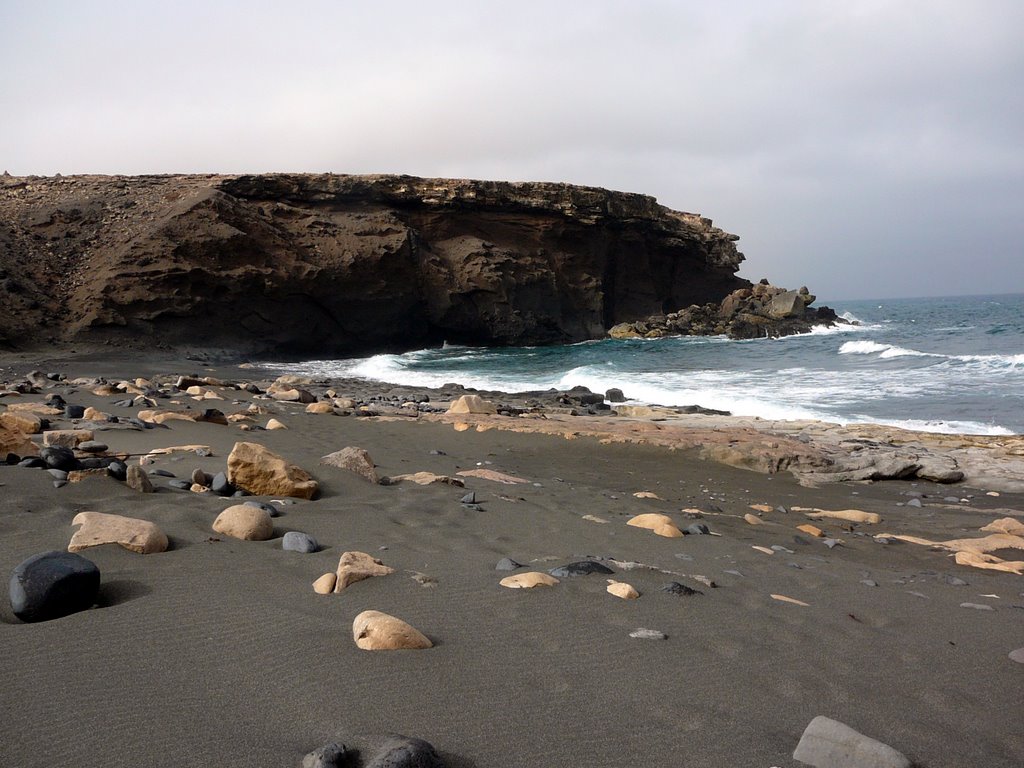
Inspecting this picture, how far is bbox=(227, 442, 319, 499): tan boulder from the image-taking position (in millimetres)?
4020

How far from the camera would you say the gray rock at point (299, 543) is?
9.80 ft

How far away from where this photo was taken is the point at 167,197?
1041 inches

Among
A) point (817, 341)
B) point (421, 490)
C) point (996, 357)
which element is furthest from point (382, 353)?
point (421, 490)

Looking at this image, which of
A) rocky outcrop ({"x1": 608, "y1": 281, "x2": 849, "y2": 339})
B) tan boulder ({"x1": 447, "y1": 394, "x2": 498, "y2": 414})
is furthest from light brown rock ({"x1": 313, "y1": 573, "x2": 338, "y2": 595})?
rocky outcrop ({"x1": 608, "y1": 281, "x2": 849, "y2": 339})

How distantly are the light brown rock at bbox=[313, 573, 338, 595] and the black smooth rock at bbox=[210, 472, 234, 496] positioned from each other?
5.72ft

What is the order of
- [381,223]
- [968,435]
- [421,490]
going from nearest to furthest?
1. [421,490]
2. [968,435]
3. [381,223]

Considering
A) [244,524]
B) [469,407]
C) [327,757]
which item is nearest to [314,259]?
[469,407]

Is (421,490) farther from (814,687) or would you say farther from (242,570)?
(814,687)

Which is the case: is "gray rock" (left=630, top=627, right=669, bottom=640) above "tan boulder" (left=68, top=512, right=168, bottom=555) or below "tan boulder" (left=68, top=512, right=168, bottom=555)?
below

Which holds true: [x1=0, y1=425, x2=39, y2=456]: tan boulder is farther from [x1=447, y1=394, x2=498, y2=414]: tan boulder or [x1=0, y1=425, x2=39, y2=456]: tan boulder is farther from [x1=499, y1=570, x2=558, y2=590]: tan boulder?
[x1=447, y1=394, x2=498, y2=414]: tan boulder

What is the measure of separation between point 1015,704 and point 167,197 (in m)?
30.0

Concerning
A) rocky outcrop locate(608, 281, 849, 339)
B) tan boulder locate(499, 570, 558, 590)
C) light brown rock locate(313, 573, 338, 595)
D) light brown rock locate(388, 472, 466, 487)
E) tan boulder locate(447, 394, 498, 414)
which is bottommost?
tan boulder locate(447, 394, 498, 414)

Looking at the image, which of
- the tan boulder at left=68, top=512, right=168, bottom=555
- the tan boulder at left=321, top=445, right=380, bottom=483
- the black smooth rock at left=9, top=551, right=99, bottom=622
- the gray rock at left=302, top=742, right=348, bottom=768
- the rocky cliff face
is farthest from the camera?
the rocky cliff face

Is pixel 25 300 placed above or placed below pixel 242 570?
above
